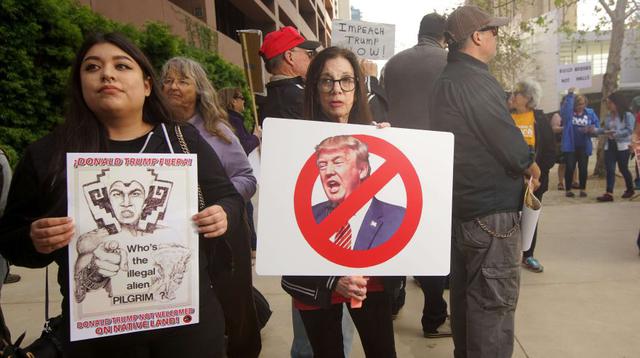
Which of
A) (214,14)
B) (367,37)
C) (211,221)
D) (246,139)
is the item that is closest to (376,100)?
(211,221)

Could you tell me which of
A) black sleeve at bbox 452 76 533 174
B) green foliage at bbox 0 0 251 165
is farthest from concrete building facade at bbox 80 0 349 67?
black sleeve at bbox 452 76 533 174

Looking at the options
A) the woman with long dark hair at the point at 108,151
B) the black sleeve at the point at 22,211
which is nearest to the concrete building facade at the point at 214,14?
the woman with long dark hair at the point at 108,151

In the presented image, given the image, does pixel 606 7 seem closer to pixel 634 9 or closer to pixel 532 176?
pixel 634 9

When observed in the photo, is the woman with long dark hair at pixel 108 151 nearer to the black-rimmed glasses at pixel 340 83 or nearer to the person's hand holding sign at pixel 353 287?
the person's hand holding sign at pixel 353 287

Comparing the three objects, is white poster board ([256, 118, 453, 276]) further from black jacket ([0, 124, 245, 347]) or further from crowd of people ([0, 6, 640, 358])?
black jacket ([0, 124, 245, 347])

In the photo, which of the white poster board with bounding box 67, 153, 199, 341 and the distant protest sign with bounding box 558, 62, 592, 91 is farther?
the distant protest sign with bounding box 558, 62, 592, 91

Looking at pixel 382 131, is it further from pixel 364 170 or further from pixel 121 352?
pixel 121 352

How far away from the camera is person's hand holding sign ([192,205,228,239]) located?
154cm

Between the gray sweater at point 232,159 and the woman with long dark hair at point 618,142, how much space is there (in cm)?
762

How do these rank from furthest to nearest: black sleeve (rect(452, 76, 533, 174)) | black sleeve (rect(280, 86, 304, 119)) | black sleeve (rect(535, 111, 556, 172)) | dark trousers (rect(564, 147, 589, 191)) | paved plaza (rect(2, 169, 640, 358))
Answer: dark trousers (rect(564, 147, 589, 191))
black sleeve (rect(535, 111, 556, 172))
paved plaza (rect(2, 169, 640, 358))
black sleeve (rect(280, 86, 304, 119))
black sleeve (rect(452, 76, 533, 174))

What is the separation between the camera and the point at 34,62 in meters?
6.62

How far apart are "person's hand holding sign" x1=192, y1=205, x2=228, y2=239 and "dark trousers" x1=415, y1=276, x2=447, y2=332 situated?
2.01m

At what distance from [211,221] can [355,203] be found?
528 millimetres

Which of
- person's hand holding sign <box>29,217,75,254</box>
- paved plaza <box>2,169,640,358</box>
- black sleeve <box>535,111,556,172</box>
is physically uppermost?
black sleeve <box>535,111,556,172</box>
